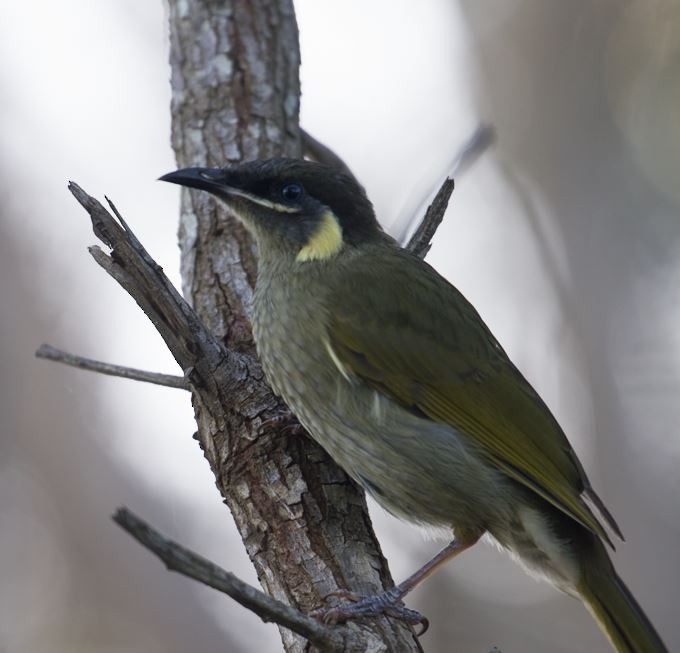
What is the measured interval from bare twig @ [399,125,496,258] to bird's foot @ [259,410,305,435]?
114cm

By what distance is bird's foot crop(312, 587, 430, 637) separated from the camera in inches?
122

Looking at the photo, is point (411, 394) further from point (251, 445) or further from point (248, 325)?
point (248, 325)

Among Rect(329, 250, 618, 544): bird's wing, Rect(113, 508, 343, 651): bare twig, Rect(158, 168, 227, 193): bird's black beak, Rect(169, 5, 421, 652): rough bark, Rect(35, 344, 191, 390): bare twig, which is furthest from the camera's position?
Rect(158, 168, 227, 193): bird's black beak

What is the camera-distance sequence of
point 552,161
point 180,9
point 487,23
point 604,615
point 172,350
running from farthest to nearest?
point 487,23, point 552,161, point 180,9, point 604,615, point 172,350

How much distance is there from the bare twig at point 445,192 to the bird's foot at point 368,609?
1707 millimetres

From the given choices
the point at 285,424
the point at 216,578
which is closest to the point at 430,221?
the point at 285,424

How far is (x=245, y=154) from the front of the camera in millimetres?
4691

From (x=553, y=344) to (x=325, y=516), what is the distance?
398cm

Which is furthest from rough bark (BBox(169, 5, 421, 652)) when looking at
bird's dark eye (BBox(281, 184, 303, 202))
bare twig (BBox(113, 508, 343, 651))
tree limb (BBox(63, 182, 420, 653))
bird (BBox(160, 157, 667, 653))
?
bird's dark eye (BBox(281, 184, 303, 202))

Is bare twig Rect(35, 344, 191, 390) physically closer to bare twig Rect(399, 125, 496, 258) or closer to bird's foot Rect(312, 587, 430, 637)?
bird's foot Rect(312, 587, 430, 637)

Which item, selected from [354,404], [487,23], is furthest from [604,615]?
[487,23]

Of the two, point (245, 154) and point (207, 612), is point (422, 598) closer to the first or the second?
point (207, 612)

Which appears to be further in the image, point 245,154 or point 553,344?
point 553,344

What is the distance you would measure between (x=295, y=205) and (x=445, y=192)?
2.06 feet
